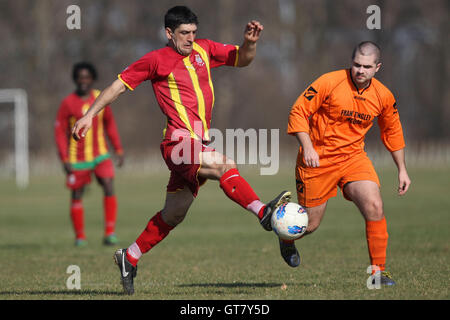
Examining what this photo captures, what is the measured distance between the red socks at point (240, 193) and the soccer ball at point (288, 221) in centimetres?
16

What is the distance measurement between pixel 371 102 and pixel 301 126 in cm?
68

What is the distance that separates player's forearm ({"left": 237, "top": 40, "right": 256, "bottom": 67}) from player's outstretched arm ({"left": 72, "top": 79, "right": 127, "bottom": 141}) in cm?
107

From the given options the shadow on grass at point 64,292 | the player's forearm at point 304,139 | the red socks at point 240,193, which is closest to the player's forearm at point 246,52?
the player's forearm at point 304,139

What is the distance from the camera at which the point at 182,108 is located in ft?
19.1

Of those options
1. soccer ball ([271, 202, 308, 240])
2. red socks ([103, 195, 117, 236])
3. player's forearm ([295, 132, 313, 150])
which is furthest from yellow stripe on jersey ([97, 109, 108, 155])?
soccer ball ([271, 202, 308, 240])

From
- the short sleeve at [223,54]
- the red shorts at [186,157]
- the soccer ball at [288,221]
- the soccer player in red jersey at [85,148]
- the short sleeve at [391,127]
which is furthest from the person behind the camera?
the soccer player in red jersey at [85,148]

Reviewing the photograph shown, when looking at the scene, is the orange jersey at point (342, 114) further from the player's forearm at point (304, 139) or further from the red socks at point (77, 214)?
the red socks at point (77, 214)

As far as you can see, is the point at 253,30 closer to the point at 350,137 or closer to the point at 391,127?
the point at 350,137

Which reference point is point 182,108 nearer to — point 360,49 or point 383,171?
point 360,49

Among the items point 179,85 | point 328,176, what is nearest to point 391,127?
point 328,176

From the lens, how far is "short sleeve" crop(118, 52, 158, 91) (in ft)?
18.7

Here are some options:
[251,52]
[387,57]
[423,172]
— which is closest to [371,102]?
[251,52]

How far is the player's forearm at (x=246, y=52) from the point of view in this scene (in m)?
5.97

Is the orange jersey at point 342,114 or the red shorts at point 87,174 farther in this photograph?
the red shorts at point 87,174
